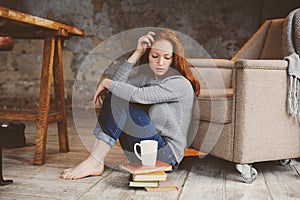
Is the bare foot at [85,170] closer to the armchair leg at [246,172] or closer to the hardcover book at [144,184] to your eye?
the hardcover book at [144,184]

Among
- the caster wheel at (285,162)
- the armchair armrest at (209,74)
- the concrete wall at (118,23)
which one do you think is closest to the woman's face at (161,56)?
the armchair armrest at (209,74)

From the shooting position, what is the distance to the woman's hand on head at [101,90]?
5.88ft

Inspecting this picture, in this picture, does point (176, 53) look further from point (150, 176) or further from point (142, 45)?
point (150, 176)

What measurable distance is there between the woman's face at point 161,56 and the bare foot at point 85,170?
53 cm

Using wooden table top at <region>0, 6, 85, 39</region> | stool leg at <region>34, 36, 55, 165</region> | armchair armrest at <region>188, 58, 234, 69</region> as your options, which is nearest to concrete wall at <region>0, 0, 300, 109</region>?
armchair armrest at <region>188, 58, 234, 69</region>

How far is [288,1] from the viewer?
3.81 metres

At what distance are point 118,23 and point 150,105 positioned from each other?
2.50m

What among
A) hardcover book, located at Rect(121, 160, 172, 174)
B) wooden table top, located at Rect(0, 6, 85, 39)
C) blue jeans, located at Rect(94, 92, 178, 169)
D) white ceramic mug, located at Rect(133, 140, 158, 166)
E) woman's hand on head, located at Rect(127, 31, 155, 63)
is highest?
wooden table top, located at Rect(0, 6, 85, 39)

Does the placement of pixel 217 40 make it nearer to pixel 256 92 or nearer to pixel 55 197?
pixel 256 92

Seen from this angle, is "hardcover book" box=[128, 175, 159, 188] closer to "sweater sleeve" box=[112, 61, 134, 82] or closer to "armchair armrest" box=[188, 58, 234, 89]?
"sweater sleeve" box=[112, 61, 134, 82]

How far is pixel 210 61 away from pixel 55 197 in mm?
1433

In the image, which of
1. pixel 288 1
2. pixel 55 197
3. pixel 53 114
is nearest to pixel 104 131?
pixel 55 197

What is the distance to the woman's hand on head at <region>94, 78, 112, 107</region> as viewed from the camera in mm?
1792

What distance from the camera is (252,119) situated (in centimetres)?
179
